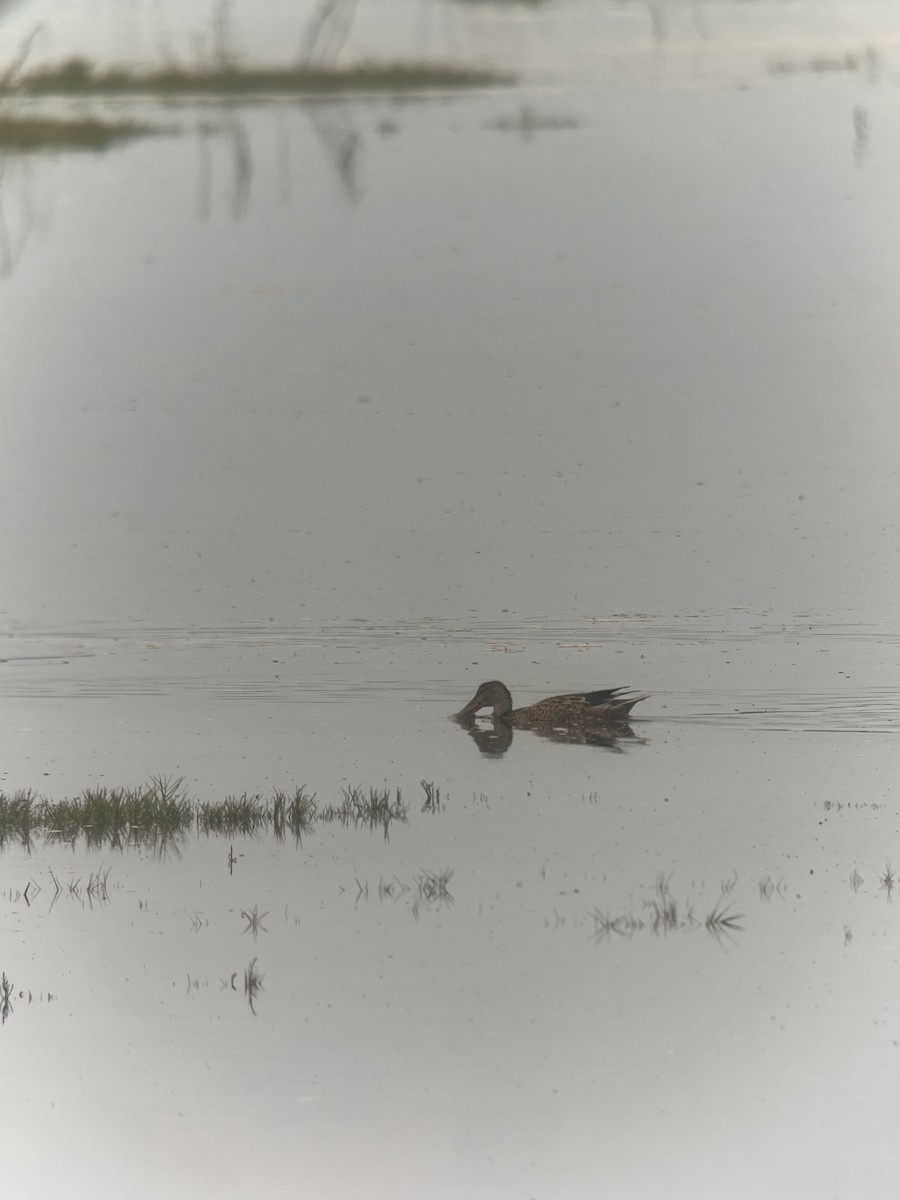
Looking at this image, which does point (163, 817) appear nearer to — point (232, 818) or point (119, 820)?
point (119, 820)

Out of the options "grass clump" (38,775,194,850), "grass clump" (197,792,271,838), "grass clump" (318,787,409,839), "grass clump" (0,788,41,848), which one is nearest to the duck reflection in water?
"grass clump" (318,787,409,839)

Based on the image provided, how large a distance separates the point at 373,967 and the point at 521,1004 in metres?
0.94

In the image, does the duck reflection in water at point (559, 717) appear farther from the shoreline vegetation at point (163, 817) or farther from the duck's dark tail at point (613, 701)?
the shoreline vegetation at point (163, 817)

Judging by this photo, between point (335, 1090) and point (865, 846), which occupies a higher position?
point (865, 846)

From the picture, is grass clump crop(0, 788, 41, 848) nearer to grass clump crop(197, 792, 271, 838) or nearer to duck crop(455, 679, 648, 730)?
grass clump crop(197, 792, 271, 838)

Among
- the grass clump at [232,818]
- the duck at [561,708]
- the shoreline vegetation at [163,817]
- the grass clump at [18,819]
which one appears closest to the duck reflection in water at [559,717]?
the duck at [561,708]

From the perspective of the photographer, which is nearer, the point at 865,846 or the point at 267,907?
the point at 267,907

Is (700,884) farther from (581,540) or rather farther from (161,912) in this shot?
(581,540)

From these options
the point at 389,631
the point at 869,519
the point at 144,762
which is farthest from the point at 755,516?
the point at 144,762

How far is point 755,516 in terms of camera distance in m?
55.2

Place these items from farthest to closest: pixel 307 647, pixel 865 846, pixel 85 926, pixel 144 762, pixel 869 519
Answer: pixel 869 519 → pixel 307 647 → pixel 144 762 → pixel 865 846 → pixel 85 926

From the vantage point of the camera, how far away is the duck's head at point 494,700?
21.6 m

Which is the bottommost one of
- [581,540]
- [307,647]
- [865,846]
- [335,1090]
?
[335,1090]

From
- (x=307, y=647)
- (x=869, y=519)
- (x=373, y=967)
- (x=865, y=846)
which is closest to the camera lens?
(x=373, y=967)
